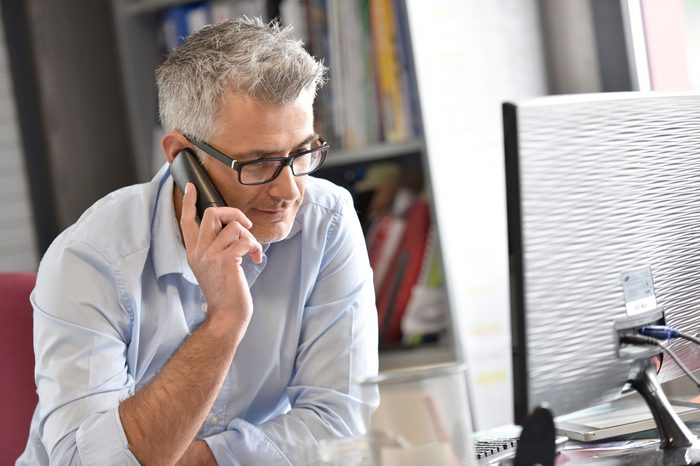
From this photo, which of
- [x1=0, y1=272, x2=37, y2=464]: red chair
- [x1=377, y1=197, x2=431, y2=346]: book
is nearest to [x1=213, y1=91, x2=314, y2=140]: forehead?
[x1=0, y1=272, x2=37, y2=464]: red chair

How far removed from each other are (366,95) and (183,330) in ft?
3.84

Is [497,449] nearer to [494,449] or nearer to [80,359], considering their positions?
[494,449]

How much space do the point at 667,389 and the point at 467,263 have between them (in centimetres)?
58

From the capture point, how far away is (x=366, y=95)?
101 inches

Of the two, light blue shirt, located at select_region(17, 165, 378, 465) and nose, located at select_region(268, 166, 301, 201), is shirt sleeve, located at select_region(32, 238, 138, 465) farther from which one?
nose, located at select_region(268, 166, 301, 201)

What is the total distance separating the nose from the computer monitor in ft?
1.78

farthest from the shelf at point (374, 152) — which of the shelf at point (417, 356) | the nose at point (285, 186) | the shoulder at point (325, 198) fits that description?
the nose at point (285, 186)

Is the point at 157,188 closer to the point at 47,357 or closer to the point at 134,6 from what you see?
the point at 47,357

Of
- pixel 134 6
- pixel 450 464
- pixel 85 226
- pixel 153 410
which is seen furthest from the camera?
pixel 134 6

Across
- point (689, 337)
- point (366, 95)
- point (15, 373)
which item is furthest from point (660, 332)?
point (366, 95)

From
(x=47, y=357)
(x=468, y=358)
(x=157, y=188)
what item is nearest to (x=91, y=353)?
(x=47, y=357)

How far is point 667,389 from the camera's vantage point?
7.06 ft

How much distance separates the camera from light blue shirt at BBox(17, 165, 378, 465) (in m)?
1.42

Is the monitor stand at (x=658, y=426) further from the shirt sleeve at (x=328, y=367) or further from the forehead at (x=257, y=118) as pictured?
the forehead at (x=257, y=118)
